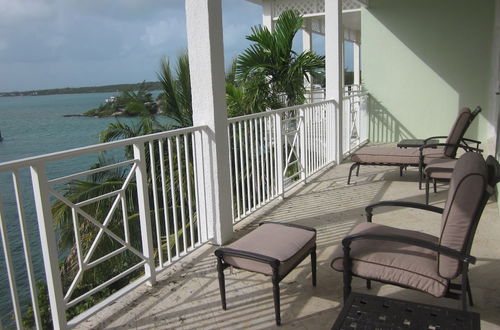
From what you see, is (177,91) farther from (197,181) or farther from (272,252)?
(272,252)

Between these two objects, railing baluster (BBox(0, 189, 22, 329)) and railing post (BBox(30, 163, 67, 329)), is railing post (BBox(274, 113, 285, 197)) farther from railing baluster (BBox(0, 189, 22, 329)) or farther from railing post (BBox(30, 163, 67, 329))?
railing baluster (BBox(0, 189, 22, 329))

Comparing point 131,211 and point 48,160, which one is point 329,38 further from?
point 48,160

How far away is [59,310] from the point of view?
2.36 metres

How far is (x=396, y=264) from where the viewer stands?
7.41ft

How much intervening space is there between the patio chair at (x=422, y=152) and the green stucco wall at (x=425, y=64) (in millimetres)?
3312

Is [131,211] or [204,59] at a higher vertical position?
[204,59]

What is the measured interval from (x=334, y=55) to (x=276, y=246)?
5.12 meters

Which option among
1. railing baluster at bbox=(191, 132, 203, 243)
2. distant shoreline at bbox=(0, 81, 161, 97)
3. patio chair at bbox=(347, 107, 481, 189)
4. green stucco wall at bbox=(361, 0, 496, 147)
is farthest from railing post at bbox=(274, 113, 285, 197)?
green stucco wall at bbox=(361, 0, 496, 147)

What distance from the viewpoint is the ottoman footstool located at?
2.44 meters

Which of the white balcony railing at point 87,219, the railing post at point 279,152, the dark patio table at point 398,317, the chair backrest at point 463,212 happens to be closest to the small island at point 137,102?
the white balcony railing at point 87,219

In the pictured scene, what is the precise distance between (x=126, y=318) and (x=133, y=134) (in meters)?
4.24

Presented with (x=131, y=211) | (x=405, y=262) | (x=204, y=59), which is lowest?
(x=131, y=211)

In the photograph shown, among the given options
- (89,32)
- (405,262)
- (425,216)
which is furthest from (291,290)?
(89,32)

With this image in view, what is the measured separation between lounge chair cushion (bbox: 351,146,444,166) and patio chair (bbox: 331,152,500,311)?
9.83 feet
